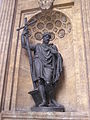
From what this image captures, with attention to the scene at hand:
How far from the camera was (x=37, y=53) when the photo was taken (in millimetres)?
4309

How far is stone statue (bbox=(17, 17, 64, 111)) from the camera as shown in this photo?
389cm

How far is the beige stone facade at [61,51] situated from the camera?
3723mm

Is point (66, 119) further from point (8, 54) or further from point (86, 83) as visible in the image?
point (8, 54)

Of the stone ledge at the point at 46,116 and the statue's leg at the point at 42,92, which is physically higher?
the statue's leg at the point at 42,92

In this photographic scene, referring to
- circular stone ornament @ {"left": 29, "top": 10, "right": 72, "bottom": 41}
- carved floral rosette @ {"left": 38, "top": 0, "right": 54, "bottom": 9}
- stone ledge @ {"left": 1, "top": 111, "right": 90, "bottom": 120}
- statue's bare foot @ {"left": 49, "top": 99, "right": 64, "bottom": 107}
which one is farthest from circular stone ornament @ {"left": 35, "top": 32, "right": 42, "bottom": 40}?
stone ledge @ {"left": 1, "top": 111, "right": 90, "bottom": 120}

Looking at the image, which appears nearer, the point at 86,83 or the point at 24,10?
the point at 86,83

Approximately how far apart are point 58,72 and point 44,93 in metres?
0.53

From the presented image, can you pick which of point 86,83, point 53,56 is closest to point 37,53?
point 53,56

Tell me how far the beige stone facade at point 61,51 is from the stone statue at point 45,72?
32 centimetres

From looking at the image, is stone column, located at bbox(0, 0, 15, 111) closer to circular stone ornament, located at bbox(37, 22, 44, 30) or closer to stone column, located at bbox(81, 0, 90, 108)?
circular stone ornament, located at bbox(37, 22, 44, 30)

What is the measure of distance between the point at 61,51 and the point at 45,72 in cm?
102

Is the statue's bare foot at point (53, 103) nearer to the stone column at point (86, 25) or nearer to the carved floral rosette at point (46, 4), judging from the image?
the stone column at point (86, 25)

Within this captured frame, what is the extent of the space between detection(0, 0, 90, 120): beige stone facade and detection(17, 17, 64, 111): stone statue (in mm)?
323

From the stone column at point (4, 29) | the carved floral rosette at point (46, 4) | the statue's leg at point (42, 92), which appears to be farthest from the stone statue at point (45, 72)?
the carved floral rosette at point (46, 4)
